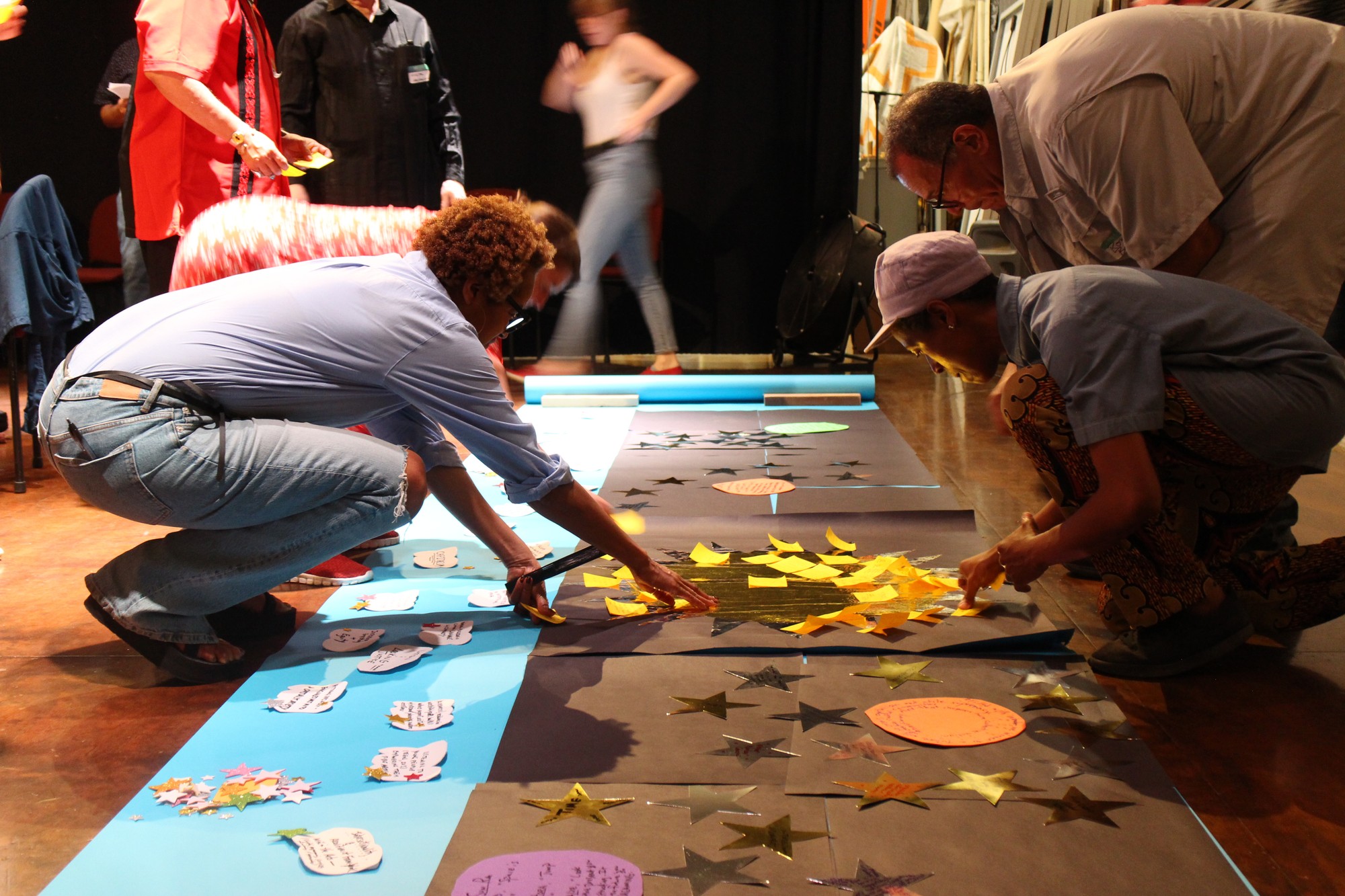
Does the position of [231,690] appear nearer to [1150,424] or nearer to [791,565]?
[791,565]

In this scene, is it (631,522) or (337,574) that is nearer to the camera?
(337,574)

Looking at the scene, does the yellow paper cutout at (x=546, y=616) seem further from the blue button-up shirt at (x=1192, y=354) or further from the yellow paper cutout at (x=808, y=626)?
the blue button-up shirt at (x=1192, y=354)

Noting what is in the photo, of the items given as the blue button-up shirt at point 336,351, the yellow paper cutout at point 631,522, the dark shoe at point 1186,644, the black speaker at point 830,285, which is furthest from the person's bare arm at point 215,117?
the black speaker at point 830,285

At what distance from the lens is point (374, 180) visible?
4.17 meters

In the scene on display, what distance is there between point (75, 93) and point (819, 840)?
721 centimetres

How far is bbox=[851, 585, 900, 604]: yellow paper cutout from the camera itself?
201 centimetres

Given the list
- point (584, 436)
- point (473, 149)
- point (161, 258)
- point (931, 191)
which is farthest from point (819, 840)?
point (473, 149)

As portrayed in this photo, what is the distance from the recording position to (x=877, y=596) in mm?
2021

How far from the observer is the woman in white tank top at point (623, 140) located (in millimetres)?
5125

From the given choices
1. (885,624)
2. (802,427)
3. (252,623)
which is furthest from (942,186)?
(802,427)

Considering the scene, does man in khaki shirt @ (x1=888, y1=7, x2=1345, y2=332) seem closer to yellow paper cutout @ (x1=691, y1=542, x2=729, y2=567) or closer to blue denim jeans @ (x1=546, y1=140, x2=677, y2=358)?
yellow paper cutout @ (x1=691, y1=542, x2=729, y2=567)

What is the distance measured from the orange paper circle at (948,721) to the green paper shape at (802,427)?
89.0 inches

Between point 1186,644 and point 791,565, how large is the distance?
76 cm

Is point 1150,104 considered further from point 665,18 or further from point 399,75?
point 665,18
